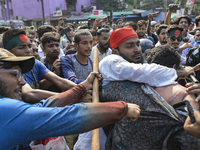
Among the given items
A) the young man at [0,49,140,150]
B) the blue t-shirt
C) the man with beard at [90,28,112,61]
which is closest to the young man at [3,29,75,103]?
the blue t-shirt

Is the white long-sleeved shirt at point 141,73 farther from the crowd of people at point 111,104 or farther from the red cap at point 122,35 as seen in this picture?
the red cap at point 122,35

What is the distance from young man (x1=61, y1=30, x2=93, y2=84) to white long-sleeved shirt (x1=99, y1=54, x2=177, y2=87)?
830 millimetres

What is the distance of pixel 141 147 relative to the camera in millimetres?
1702

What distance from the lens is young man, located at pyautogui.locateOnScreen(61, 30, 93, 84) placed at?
2606 millimetres

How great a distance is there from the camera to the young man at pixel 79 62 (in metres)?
2.61

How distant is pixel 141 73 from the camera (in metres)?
1.64

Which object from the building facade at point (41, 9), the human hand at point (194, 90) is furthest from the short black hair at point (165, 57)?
the building facade at point (41, 9)

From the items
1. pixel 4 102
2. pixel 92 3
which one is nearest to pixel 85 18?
pixel 92 3

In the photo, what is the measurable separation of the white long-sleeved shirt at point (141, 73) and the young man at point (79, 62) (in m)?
0.83

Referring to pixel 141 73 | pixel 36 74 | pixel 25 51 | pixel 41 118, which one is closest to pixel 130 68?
pixel 141 73

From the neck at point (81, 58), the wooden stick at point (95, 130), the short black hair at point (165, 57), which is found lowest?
the wooden stick at point (95, 130)

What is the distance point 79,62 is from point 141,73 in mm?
1400

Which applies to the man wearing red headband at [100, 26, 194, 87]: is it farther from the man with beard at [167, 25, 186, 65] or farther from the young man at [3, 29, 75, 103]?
the man with beard at [167, 25, 186, 65]

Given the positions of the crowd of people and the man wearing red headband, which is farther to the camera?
the man wearing red headband
